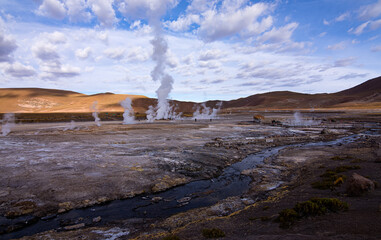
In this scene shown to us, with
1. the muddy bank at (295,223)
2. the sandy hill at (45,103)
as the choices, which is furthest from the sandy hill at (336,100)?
the muddy bank at (295,223)

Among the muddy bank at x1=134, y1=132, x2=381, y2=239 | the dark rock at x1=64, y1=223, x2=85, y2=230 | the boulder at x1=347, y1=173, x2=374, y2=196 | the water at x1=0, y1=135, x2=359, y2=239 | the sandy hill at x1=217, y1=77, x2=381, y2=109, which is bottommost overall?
the water at x1=0, y1=135, x2=359, y2=239

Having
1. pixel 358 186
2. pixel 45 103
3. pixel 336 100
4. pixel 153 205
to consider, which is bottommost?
pixel 153 205

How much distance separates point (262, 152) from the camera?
18.2m

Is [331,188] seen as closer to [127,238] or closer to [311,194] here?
[311,194]

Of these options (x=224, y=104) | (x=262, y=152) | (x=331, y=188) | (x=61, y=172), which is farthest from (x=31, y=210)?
(x=224, y=104)

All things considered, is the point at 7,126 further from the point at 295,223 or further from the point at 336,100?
the point at 336,100

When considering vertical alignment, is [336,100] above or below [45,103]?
below

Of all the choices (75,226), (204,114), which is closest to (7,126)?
(75,226)

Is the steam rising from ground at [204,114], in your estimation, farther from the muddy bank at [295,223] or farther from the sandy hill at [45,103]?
the muddy bank at [295,223]

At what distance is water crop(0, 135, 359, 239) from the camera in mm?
6988

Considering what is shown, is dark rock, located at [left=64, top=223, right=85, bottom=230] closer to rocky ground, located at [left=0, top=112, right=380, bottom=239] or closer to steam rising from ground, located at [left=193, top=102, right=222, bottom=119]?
rocky ground, located at [left=0, top=112, right=380, bottom=239]

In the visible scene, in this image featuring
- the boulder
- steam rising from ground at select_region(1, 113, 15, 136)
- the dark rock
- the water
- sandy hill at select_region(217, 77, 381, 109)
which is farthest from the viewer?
sandy hill at select_region(217, 77, 381, 109)

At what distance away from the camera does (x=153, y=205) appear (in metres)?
8.43

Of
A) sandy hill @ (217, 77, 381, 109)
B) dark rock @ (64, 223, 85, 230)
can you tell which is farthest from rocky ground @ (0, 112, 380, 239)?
sandy hill @ (217, 77, 381, 109)
